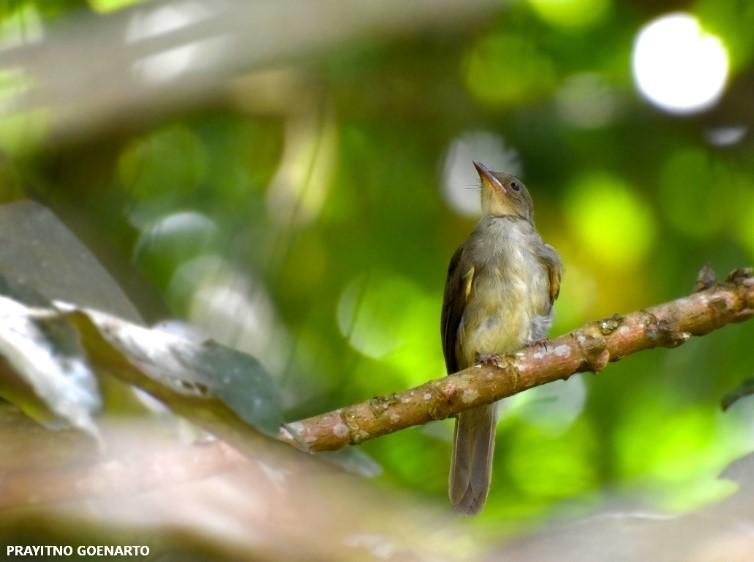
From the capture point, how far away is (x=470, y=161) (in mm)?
5496

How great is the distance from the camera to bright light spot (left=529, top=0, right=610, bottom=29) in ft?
18.2

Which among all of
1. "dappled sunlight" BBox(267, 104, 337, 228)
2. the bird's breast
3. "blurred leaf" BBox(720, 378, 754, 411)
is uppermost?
"dappled sunlight" BBox(267, 104, 337, 228)

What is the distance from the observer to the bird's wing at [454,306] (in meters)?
4.81

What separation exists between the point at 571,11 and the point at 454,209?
1.33 meters

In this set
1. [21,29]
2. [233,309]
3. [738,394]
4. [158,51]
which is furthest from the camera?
[233,309]

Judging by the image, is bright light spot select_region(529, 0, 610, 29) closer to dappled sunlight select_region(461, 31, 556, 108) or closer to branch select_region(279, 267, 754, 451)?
dappled sunlight select_region(461, 31, 556, 108)

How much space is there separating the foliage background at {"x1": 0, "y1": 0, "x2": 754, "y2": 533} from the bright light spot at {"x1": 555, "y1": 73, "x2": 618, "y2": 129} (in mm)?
13

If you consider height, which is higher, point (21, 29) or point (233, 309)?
point (233, 309)

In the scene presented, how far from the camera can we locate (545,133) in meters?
5.43

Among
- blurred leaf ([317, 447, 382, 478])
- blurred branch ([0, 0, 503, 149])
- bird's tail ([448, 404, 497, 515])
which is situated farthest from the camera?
bird's tail ([448, 404, 497, 515])

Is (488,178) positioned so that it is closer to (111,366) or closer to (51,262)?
(51,262)

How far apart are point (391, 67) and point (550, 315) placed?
1639 millimetres

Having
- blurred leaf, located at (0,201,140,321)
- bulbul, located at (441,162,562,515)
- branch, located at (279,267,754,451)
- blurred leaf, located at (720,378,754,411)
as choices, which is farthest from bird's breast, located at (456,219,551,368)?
blurred leaf, located at (0,201,140,321)

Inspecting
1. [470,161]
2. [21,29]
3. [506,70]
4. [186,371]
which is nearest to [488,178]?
[470,161]
